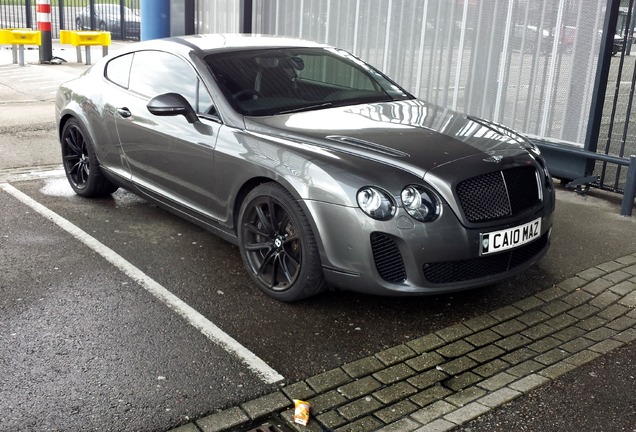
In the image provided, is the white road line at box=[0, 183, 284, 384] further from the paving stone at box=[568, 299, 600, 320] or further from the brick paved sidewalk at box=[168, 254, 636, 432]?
the paving stone at box=[568, 299, 600, 320]

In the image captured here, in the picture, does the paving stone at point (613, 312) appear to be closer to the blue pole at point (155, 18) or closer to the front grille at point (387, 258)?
the front grille at point (387, 258)

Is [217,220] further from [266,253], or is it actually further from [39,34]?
[39,34]

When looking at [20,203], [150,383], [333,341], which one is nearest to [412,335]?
[333,341]

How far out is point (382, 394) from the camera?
3.69 metres

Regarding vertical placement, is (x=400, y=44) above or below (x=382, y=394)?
above

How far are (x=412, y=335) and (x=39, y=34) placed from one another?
14.1m

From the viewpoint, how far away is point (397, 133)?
15.5ft

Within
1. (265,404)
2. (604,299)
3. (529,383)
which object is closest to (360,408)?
(265,404)

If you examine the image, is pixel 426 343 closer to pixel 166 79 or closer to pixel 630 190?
pixel 166 79

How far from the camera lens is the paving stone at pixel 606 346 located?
4.22 m

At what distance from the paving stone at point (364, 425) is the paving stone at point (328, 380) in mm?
302

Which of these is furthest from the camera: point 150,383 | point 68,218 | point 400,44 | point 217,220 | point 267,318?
point 400,44

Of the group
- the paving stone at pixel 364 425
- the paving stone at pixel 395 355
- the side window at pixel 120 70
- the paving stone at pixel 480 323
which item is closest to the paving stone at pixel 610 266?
the paving stone at pixel 480 323

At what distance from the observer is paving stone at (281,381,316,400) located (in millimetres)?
3631
